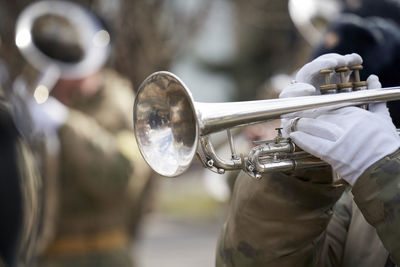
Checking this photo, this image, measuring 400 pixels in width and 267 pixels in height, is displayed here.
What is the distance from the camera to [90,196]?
4016 millimetres

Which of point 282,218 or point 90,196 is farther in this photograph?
point 90,196

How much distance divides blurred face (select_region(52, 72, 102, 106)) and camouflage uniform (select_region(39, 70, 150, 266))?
1.13 ft

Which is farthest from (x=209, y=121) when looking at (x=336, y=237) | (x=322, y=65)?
(x=336, y=237)

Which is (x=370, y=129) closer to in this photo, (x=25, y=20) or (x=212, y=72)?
(x=25, y=20)

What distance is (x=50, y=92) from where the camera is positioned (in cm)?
464

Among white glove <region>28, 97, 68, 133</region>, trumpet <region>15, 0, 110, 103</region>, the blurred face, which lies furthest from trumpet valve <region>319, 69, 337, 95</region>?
the blurred face

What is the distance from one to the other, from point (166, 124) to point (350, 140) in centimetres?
46

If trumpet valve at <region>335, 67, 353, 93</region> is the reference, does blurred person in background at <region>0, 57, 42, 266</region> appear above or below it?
below

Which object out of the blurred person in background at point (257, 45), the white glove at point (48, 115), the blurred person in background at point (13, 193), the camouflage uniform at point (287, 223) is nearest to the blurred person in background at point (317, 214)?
the camouflage uniform at point (287, 223)

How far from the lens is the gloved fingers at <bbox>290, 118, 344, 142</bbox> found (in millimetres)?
1461

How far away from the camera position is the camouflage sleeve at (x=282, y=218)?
1.61 m

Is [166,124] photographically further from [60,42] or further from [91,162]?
[60,42]

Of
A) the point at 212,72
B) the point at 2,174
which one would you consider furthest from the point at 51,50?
the point at 212,72

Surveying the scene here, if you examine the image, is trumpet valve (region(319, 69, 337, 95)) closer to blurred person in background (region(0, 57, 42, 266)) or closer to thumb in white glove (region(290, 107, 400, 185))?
thumb in white glove (region(290, 107, 400, 185))
